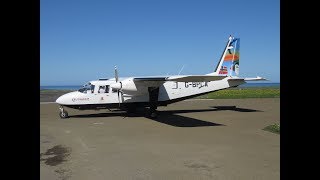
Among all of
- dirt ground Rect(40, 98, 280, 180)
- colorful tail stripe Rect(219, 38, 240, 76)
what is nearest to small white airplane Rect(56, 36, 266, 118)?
colorful tail stripe Rect(219, 38, 240, 76)

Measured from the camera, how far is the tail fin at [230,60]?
902 inches

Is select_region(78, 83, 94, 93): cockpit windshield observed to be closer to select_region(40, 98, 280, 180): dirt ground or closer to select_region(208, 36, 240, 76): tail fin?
select_region(40, 98, 280, 180): dirt ground

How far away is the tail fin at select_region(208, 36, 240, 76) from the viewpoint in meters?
22.9

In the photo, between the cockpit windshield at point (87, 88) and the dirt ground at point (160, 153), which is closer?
the dirt ground at point (160, 153)

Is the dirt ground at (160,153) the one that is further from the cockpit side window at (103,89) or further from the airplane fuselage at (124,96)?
the cockpit side window at (103,89)

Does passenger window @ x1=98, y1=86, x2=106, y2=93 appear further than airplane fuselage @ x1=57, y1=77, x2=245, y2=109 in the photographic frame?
Yes

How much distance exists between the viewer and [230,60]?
902 inches

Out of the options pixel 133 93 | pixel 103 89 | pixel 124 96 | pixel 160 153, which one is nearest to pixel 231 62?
pixel 133 93

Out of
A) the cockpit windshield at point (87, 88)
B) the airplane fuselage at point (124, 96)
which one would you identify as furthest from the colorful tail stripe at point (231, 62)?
the cockpit windshield at point (87, 88)

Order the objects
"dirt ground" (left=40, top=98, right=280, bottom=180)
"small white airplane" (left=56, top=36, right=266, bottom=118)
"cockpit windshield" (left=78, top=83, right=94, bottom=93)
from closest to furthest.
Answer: "dirt ground" (left=40, top=98, right=280, bottom=180), "small white airplane" (left=56, top=36, right=266, bottom=118), "cockpit windshield" (left=78, top=83, right=94, bottom=93)

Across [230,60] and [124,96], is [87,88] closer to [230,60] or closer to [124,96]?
[124,96]

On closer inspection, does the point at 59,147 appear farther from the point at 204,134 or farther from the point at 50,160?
the point at 204,134
